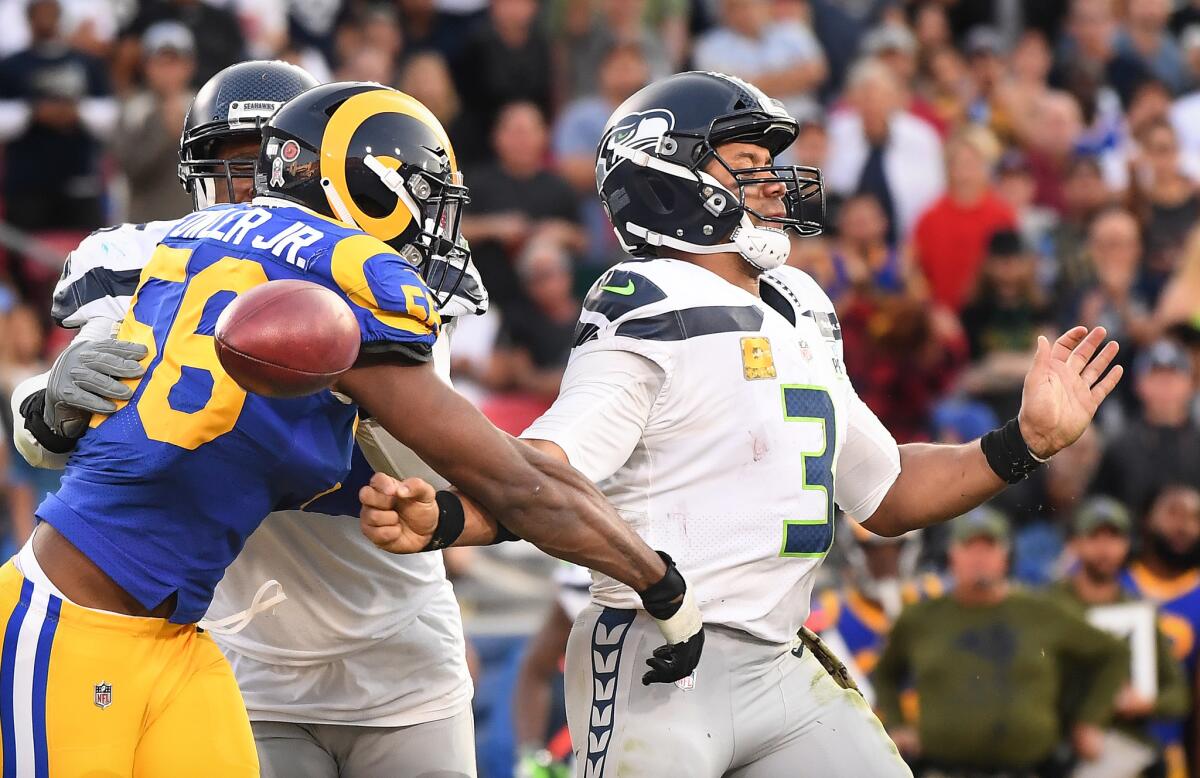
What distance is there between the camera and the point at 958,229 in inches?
396

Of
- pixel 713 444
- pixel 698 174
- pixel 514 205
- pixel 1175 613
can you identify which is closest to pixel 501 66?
pixel 514 205

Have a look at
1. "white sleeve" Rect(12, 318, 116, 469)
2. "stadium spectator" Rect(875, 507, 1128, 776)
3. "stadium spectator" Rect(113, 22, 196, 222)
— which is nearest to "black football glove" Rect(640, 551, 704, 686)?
"white sleeve" Rect(12, 318, 116, 469)

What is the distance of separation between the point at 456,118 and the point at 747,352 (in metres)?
6.49

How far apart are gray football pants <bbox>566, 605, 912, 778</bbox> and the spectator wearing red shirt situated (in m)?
6.18

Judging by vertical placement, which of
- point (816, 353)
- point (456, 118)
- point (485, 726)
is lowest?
point (485, 726)

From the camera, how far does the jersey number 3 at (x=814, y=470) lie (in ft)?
13.1

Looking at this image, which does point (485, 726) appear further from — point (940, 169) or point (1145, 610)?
point (940, 169)

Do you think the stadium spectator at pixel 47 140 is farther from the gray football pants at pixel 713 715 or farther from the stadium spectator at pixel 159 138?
the gray football pants at pixel 713 715

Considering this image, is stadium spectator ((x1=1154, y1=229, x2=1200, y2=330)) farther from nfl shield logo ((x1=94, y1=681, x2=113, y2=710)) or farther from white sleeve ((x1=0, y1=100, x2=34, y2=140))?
nfl shield logo ((x1=94, y1=681, x2=113, y2=710))

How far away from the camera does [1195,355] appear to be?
932 centimetres

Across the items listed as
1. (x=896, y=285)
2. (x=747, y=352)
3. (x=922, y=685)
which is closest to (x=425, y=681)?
(x=747, y=352)

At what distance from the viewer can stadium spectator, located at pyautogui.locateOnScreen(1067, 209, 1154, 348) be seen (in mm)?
9523

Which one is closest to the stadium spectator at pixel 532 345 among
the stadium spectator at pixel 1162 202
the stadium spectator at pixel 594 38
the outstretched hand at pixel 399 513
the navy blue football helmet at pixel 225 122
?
the stadium spectator at pixel 594 38

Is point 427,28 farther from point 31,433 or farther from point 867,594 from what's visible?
point 31,433
